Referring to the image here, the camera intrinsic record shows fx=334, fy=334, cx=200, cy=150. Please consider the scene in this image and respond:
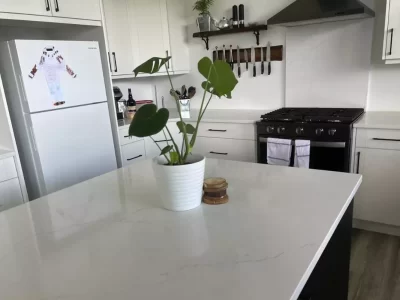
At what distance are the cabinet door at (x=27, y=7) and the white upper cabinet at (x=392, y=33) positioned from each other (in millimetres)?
2416

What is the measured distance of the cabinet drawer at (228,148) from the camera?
3012 mm

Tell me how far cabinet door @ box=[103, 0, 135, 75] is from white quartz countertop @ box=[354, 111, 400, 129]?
2078mm

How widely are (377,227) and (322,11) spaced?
1.74m

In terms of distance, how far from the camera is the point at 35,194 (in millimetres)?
2500

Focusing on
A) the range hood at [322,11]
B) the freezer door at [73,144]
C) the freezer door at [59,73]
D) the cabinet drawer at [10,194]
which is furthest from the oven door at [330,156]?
the cabinet drawer at [10,194]

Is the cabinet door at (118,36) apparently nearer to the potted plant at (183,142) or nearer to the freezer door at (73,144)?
the freezer door at (73,144)

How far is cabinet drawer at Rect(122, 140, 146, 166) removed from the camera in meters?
3.01

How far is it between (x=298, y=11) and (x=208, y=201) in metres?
2.07

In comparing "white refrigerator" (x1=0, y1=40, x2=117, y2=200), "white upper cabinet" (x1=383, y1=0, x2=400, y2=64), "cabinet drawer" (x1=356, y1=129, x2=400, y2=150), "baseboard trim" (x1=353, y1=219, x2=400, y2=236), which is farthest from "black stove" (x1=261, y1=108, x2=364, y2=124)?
"white refrigerator" (x1=0, y1=40, x2=117, y2=200)

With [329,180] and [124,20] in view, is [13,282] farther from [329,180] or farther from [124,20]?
[124,20]

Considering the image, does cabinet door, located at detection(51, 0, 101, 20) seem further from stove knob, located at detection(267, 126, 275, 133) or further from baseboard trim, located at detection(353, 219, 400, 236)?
baseboard trim, located at detection(353, 219, 400, 236)

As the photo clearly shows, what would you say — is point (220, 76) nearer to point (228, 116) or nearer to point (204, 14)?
point (228, 116)

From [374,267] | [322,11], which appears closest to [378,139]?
[374,267]

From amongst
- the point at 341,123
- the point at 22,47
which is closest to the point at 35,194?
the point at 22,47
